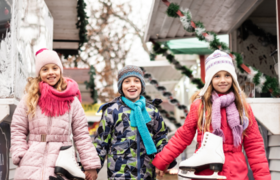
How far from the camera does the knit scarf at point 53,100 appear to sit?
11.3ft

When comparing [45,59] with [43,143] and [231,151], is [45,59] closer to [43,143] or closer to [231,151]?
[43,143]

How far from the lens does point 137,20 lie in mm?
22438

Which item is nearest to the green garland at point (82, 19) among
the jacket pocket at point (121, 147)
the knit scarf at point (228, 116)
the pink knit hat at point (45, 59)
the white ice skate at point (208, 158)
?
the pink knit hat at point (45, 59)

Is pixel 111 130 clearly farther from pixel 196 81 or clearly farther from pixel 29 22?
pixel 196 81

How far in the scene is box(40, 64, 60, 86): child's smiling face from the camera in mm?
3627

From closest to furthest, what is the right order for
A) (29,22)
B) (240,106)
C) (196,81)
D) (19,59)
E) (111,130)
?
Answer: (240,106)
(111,130)
(19,59)
(29,22)
(196,81)

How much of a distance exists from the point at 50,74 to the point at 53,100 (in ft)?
1.06

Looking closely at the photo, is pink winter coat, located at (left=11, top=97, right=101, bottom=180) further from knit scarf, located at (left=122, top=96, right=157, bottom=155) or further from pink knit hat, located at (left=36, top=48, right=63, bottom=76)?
knit scarf, located at (left=122, top=96, right=157, bottom=155)

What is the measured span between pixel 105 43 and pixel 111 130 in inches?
748

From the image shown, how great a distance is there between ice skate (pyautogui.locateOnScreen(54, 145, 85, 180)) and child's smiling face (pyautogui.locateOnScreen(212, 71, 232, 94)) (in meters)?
1.58

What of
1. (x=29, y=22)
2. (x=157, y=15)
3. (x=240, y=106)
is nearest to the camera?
(x=240, y=106)

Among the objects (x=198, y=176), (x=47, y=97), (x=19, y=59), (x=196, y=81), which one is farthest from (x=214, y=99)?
(x=196, y=81)

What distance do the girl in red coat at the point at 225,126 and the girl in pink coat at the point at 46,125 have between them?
835 mm

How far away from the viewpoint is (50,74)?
363 cm
